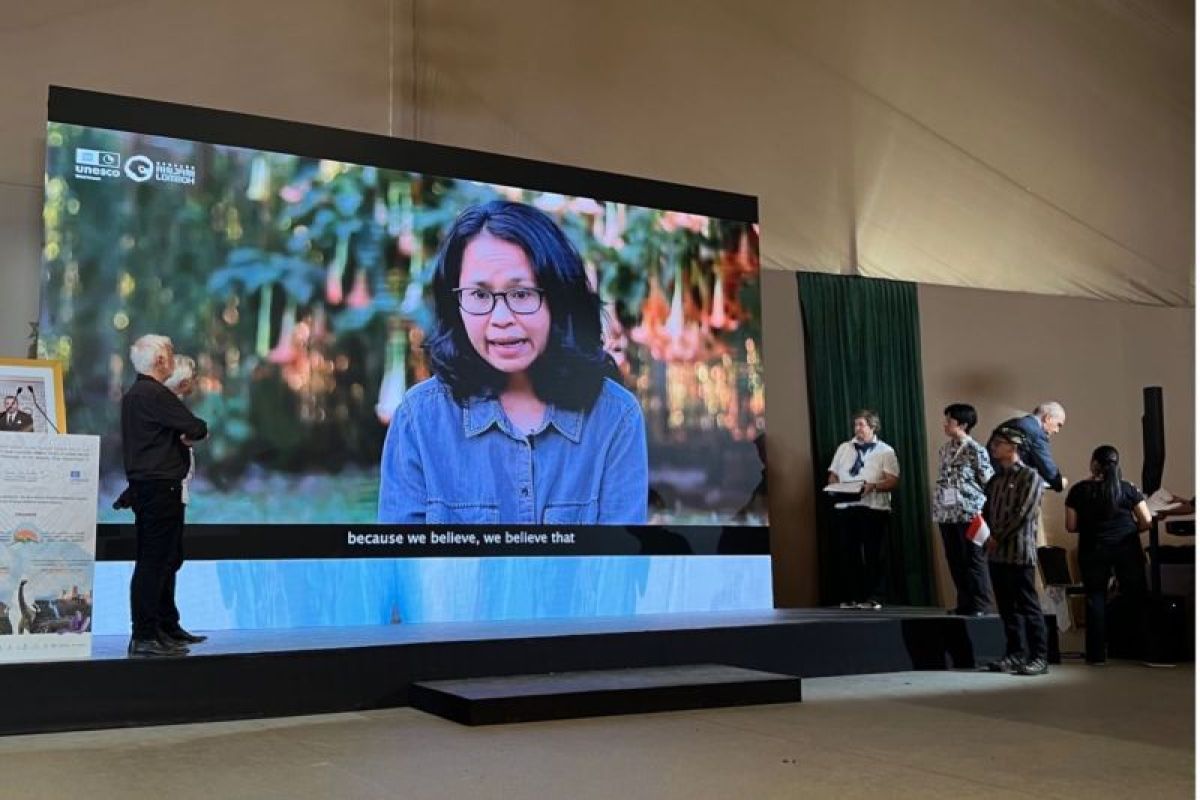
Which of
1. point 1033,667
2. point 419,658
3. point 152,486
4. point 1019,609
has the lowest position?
point 1033,667

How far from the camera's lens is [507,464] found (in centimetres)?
662

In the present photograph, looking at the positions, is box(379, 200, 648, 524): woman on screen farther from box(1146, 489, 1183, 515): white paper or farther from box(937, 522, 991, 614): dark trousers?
box(1146, 489, 1183, 515): white paper

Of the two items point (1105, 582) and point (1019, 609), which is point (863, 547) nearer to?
point (1105, 582)

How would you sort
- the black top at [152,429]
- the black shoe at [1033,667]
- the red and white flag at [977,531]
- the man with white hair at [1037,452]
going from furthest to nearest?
1. the red and white flag at [977,531]
2. the man with white hair at [1037,452]
3. the black shoe at [1033,667]
4. the black top at [152,429]

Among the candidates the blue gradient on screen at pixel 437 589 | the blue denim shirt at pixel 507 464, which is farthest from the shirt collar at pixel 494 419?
the blue gradient on screen at pixel 437 589

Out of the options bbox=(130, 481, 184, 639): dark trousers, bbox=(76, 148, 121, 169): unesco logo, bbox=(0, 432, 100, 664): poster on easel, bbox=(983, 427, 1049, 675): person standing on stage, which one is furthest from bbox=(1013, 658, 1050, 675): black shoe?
bbox=(76, 148, 121, 169): unesco logo

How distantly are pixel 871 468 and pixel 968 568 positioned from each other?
1.07 meters

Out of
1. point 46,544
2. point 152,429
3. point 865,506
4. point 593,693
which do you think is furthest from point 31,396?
point 865,506

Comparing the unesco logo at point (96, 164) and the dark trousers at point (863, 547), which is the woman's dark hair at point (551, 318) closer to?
the unesco logo at point (96, 164)

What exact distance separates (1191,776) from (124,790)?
9.40 ft

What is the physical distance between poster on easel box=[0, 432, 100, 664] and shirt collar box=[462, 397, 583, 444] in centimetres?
236

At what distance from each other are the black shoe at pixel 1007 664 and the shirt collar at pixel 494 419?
2.37 m

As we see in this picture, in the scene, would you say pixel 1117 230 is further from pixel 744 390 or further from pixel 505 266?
pixel 505 266

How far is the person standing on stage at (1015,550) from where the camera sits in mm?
5719
